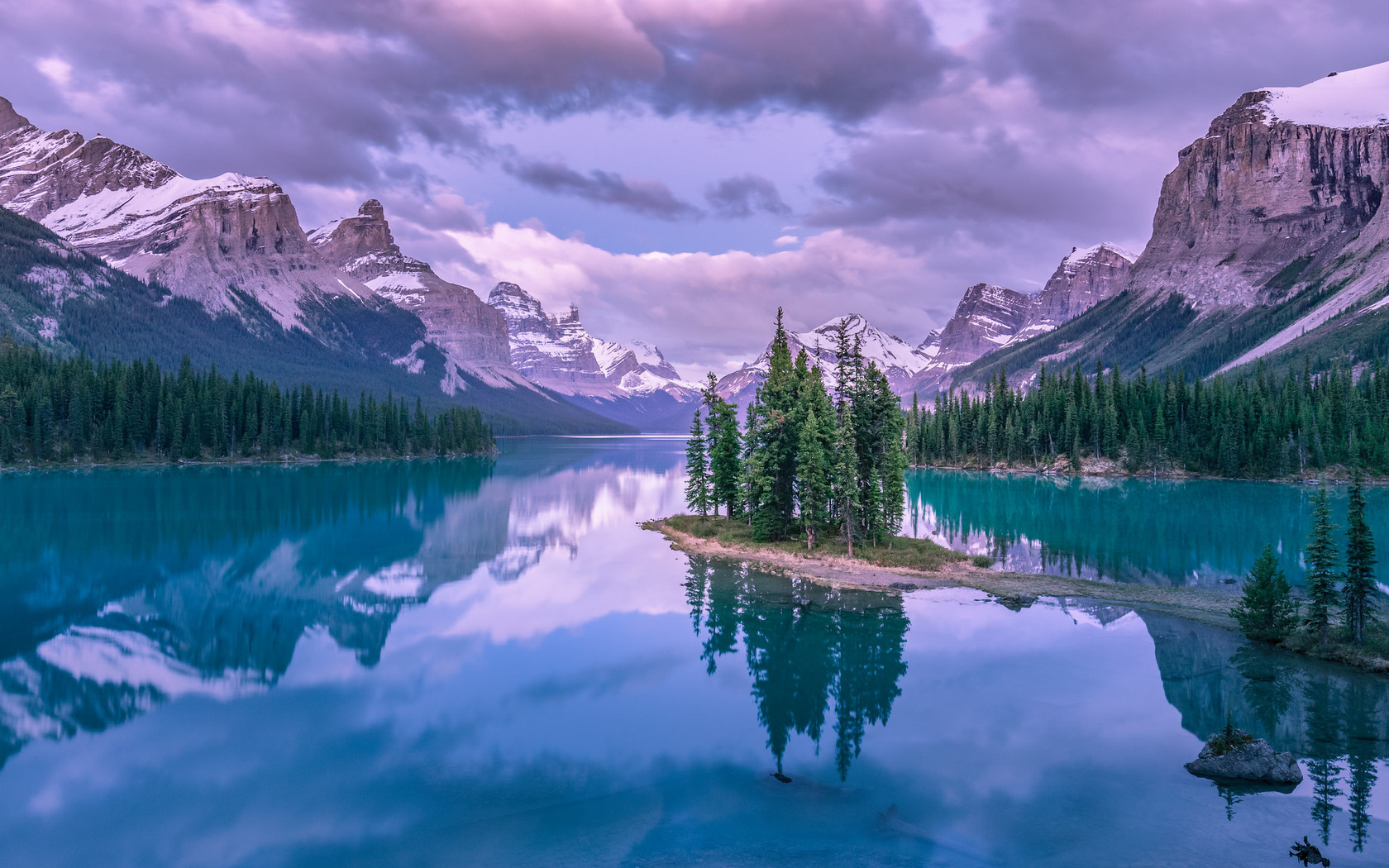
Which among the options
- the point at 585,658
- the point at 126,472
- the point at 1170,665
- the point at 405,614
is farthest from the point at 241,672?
the point at 126,472

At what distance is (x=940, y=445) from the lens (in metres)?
169

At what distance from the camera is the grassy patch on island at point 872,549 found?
49312 mm

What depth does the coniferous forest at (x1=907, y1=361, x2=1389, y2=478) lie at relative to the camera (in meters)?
121

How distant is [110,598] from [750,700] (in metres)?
35.7

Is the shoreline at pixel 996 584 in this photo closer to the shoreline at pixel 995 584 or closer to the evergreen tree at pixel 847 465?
the shoreline at pixel 995 584

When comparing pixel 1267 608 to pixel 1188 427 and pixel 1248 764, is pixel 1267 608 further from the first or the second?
pixel 1188 427

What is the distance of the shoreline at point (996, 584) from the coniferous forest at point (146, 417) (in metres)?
121

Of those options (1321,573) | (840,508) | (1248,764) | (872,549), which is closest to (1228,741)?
(1248,764)

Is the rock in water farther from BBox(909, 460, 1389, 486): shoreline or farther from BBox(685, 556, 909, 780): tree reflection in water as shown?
BBox(909, 460, 1389, 486): shoreline

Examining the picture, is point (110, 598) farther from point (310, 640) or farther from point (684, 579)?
point (684, 579)

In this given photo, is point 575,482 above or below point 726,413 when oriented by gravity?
below

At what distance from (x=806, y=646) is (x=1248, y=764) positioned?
1558 cm

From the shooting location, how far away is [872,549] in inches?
2071

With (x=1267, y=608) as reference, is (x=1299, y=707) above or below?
below
